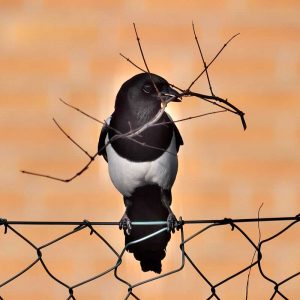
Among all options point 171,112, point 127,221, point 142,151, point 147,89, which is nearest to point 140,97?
point 147,89

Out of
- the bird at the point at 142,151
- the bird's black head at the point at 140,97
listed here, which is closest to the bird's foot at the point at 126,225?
the bird at the point at 142,151

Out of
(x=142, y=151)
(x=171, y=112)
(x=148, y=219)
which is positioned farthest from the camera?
(x=171, y=112)

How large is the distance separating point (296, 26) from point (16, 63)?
115 centimetres

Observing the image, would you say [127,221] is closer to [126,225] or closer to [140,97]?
[126,225]

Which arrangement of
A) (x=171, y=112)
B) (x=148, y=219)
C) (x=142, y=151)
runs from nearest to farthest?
(x=142, y=151) → (x=148, y=219) → (x=171, y=112)

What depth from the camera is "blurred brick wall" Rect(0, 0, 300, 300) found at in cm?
437

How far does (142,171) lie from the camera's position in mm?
2779

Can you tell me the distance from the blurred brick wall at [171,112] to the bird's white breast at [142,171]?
4.94ft

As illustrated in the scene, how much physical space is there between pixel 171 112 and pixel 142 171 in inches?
63.6

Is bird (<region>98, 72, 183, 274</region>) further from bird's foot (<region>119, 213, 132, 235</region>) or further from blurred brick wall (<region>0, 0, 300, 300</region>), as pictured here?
blurred brick wall (<region>0, 0, 300, 300</region>)

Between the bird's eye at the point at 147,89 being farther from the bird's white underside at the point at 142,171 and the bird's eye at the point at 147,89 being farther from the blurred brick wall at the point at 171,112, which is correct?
the blurred brick wall at the point at 171,112

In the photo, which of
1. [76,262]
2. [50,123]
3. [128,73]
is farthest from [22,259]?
[128,73]

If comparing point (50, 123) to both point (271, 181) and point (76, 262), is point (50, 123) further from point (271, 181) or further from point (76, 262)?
point (271, 181)

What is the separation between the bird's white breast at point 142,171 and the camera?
278cm
